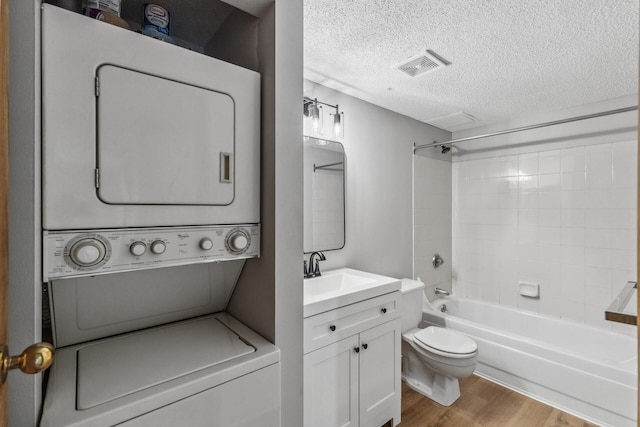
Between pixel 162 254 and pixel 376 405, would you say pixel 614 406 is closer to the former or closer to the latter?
pixel 376 405

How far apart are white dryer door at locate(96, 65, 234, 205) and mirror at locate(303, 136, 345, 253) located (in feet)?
3.90

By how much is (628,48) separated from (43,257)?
285cm

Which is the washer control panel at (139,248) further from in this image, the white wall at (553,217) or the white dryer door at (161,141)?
the white wall at (553,217)

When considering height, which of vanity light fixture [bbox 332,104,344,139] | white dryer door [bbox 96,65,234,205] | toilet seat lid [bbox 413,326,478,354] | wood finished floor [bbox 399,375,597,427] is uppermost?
vanity light fixture [bbox 332,104,344,139]

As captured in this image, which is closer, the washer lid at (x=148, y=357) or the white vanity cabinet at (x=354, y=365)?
the washer lid at (x=148, y=357)

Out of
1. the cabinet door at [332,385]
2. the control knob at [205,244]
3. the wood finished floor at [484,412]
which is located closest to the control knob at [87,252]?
the control knob at [205,244]

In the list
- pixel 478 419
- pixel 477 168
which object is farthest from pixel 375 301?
pixel 477 168

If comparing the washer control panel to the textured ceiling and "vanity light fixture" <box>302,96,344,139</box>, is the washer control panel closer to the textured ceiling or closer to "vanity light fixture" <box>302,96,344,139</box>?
the textured ceiling

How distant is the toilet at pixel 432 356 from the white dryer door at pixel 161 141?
189cm

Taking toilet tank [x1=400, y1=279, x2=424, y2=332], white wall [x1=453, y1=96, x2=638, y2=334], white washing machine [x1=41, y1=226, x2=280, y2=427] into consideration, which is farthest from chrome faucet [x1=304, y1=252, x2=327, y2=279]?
white wall [x1=453, y1=96, x2=638, y2=334]

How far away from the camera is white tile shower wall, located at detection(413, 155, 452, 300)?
3.05 meters

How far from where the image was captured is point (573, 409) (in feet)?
6.66

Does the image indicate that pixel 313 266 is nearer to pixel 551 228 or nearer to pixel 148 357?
pixel 148 357

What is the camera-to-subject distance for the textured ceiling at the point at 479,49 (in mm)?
1402
